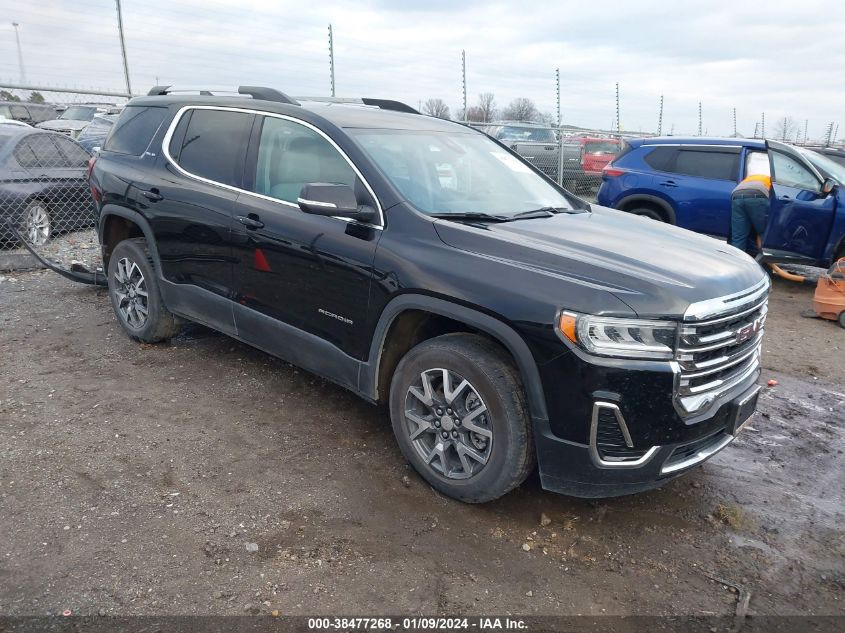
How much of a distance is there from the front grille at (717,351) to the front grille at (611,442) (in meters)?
0.29

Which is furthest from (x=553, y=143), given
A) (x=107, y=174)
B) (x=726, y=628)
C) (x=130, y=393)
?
(x=726, y=628)

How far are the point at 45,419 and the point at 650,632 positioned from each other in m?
3.54

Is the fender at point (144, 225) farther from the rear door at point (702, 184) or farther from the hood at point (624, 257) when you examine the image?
the rear door at point (702, 184)

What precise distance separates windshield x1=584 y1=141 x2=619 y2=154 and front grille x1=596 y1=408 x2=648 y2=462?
1421 cm

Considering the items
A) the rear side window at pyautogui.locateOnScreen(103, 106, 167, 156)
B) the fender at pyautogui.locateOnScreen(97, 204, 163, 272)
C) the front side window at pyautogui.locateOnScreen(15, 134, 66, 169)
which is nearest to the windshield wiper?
the fender at pyautogui.locateOnScreen(97, 204, 163, 272)

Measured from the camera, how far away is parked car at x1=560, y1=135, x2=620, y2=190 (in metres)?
14.9

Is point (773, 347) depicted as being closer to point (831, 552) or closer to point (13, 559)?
point (831, 552)

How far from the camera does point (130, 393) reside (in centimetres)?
450

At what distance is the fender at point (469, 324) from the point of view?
9.52 feet

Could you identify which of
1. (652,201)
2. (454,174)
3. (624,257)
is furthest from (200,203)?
(652,201)

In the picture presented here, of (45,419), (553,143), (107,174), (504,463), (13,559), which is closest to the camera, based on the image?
(13,559)

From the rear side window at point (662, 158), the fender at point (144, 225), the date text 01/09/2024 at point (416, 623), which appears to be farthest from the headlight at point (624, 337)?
the rear side window at point (662, 158)

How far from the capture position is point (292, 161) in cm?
405

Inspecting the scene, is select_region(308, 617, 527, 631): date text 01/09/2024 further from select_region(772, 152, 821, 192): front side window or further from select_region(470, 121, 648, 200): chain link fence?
select_region(470, 121, 648, 200): chain link fence
